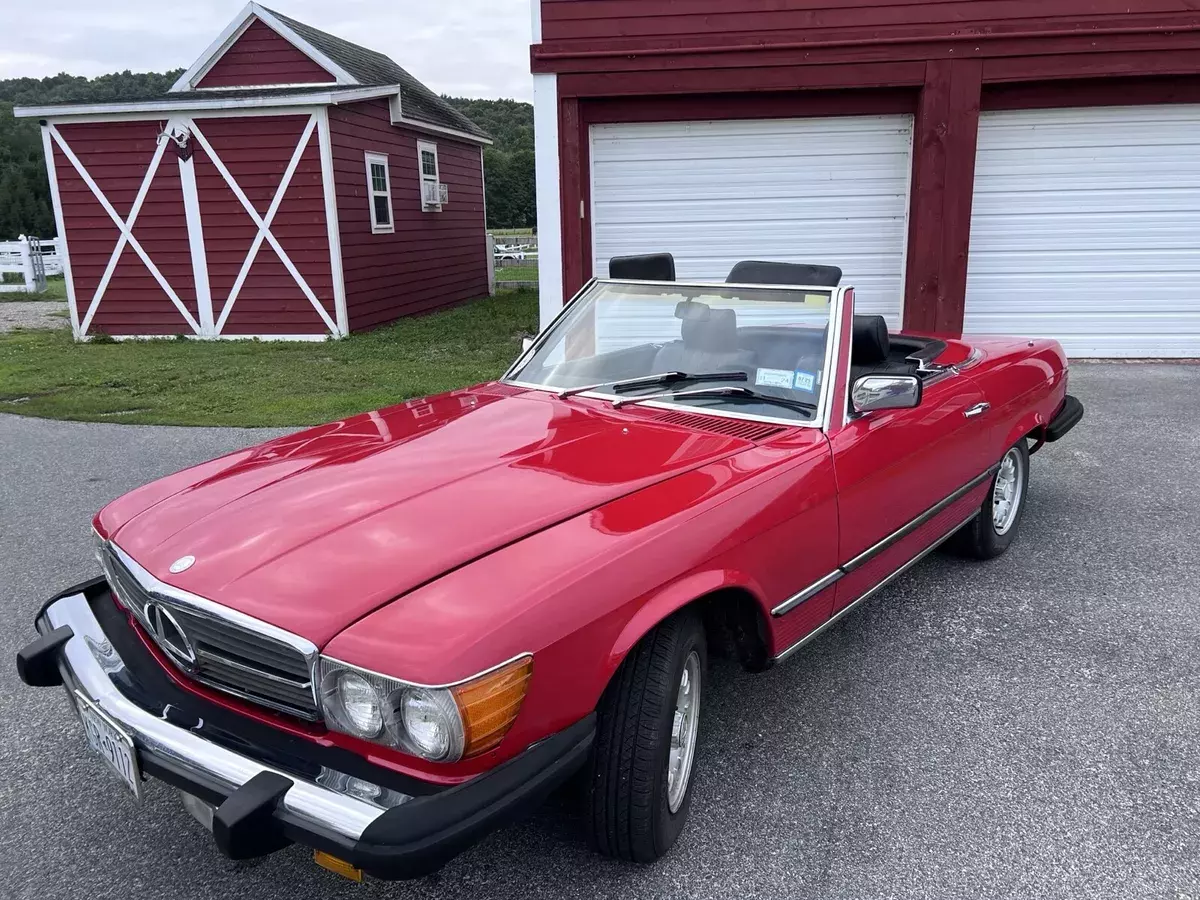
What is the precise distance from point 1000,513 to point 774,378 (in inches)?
76.5

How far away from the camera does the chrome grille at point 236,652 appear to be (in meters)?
1.93

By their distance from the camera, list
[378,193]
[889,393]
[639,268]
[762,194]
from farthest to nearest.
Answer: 1. [378,193]
2. [762,194]
3. [639,268]
4. [889,393]

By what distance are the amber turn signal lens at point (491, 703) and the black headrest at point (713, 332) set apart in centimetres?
180

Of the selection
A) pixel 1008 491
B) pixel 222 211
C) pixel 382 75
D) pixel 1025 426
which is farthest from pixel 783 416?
pixel 382 75

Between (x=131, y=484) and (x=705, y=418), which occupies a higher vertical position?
(x=705, y=418)

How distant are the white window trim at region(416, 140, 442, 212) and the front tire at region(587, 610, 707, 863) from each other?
15.4 metres

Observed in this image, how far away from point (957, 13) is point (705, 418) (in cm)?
729

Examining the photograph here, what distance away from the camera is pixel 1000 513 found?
4.45 metres

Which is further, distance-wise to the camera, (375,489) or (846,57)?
(846,57)

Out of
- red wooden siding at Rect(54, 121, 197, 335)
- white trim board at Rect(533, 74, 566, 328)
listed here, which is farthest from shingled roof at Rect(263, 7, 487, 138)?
white trim board at Rect(533, 74, 566, 328)

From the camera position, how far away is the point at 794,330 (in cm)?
324

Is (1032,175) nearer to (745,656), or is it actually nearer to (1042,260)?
(1042,260)

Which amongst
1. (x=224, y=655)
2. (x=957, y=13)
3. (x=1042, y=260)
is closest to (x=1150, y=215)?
(x=1042, y=260)

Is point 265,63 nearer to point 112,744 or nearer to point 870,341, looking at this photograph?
point 870,341
